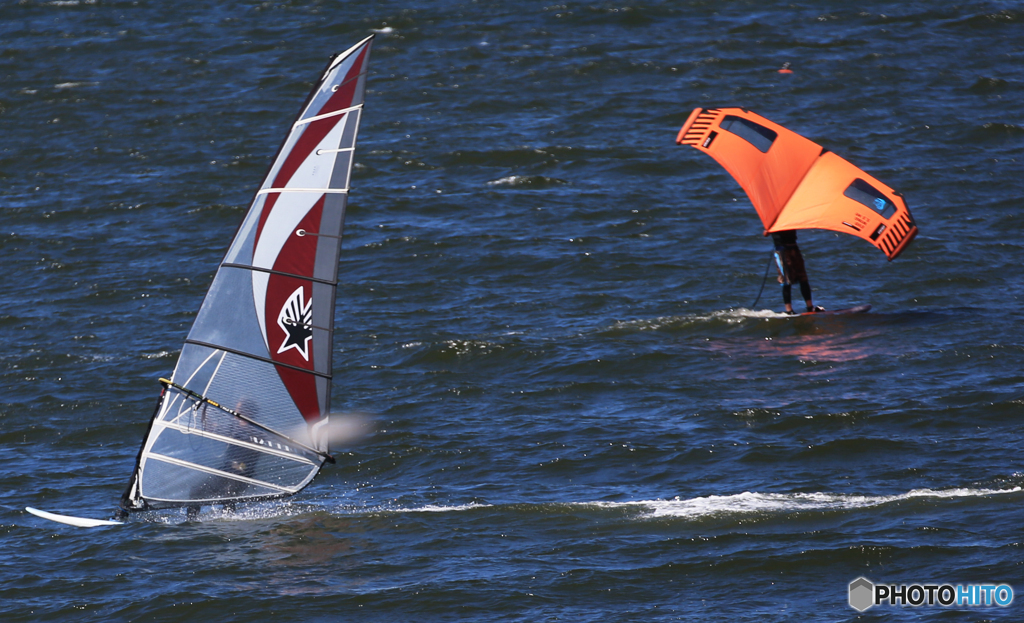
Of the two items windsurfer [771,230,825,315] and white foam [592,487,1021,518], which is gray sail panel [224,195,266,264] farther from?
windsurfer [771,230,825,315]

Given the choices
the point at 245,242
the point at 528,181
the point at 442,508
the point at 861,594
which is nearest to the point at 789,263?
the point at 442,508

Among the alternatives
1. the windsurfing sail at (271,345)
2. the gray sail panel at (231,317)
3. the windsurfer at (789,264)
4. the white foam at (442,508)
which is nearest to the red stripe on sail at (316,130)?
the windsurfing sail at (271,345)

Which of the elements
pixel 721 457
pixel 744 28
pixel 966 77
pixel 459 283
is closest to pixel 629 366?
pixel 721 457

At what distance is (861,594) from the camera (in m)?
13.9

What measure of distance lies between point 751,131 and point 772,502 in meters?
9.55

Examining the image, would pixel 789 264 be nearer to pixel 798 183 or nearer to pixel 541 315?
pixel 798 183

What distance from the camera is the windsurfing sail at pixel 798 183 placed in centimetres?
2214

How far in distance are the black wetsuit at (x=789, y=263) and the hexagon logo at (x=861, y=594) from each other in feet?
31.1

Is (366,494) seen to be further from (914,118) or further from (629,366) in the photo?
(914,118)

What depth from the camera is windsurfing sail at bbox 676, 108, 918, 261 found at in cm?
2214

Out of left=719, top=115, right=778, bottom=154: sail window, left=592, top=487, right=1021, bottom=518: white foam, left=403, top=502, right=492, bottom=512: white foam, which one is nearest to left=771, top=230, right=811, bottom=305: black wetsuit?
left=719, top=115, right=778, bottom=154: sail window

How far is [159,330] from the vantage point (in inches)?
966

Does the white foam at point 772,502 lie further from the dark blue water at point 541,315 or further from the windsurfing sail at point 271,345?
Answer: the windsurfing sail at point 271,345

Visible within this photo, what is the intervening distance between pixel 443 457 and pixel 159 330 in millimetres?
8578
